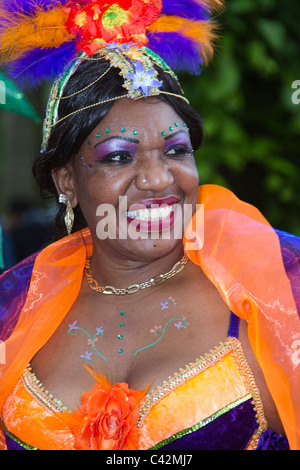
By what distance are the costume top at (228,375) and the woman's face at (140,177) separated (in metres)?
0.13

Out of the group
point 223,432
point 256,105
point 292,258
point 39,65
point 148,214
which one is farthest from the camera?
point 256,105

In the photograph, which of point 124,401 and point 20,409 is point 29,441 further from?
point 124,401

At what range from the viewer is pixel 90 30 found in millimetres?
2229

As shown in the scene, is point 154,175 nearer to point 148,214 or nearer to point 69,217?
point 148,214

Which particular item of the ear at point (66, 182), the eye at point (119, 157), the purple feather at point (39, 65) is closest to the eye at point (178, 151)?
the eye at point (119, 157)

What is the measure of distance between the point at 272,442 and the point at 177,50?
1446 millimetres

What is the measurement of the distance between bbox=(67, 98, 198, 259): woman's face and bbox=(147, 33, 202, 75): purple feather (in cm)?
30

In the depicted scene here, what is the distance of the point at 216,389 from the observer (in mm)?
1922

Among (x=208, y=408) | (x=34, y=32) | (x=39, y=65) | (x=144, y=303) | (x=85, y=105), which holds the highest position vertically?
(x=34, y=32)

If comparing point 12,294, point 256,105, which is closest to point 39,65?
point 12,294

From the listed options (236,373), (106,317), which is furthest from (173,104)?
(236,373)

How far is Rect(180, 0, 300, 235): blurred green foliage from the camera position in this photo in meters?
3.98

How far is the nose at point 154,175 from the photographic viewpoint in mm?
2082

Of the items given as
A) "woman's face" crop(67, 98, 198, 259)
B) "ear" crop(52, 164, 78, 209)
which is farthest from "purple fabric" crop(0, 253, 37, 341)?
"woman's face" crop(67, 98, 198, 259)
